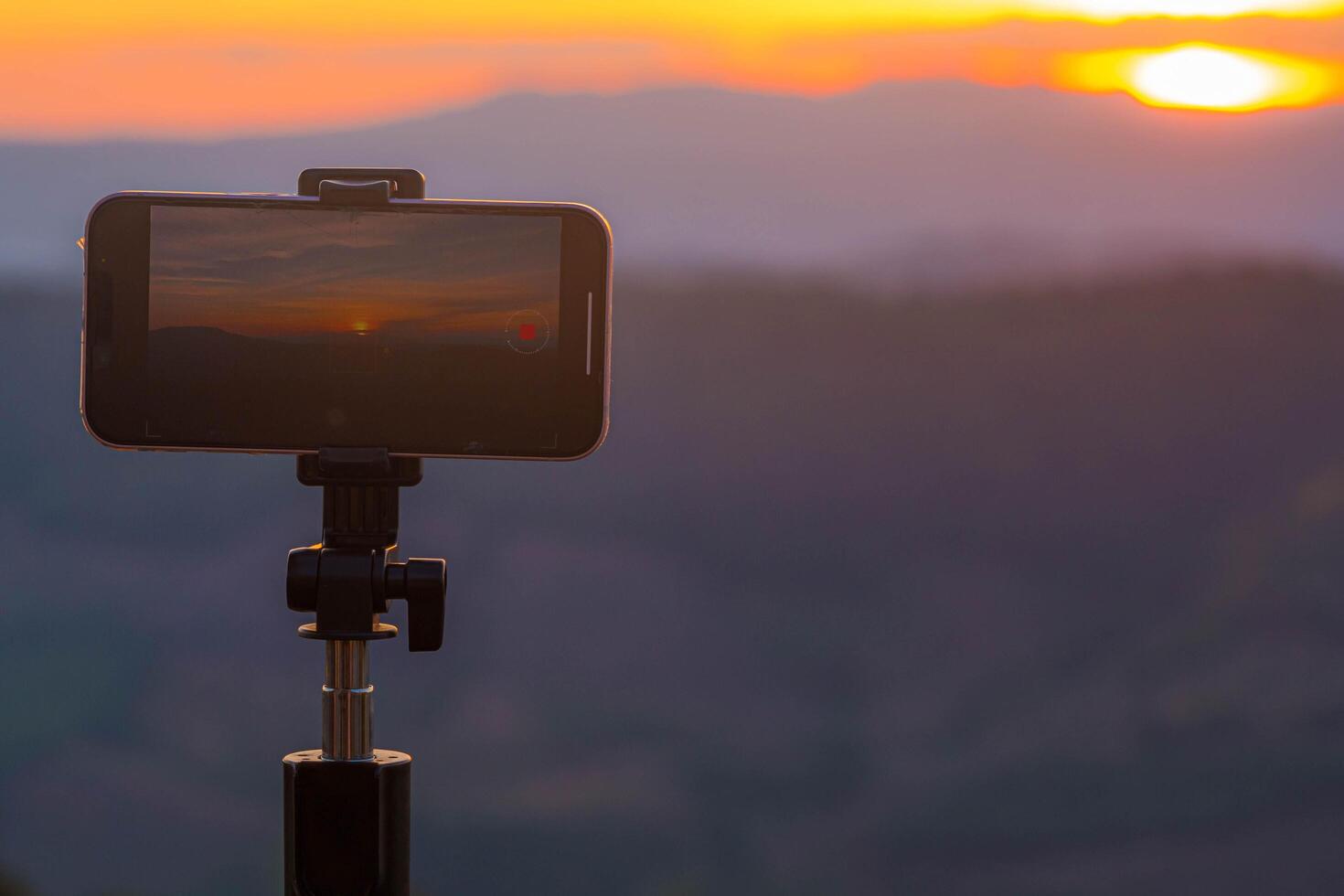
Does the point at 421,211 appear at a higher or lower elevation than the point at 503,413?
higher

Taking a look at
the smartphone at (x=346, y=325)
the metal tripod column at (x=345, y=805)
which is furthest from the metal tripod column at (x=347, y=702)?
the smartphone at (x=346, y=325)

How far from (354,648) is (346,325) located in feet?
0.75

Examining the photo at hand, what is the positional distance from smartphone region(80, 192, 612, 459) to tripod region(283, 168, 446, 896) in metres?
0.03

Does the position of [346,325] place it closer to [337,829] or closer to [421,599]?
[421,599]

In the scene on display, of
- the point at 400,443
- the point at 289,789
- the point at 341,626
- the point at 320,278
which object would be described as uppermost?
the point at 320,278

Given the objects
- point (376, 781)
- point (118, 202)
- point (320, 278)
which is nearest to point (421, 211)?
point (320, 278)

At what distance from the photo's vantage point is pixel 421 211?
3.28ft

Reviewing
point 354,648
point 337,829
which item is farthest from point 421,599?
point 337,829

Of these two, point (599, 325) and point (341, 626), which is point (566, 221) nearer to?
point (599, 325)

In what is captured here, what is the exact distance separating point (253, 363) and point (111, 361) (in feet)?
0.30

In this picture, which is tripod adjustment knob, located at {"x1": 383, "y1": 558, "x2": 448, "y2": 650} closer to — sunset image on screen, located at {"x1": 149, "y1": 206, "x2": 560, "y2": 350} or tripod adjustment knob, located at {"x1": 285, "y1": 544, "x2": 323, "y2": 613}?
tripod adjustment knob, located at {"x1": 285, "y1": 544, "x2": 323, "y2": 613}

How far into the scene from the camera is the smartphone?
3.24ft

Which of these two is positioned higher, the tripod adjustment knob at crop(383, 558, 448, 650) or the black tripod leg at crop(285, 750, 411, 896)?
the tripod adjustment knob at crop(383, 558, 448, 650)

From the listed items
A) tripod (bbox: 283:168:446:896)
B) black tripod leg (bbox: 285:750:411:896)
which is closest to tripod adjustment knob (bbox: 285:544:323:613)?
tripod (bbox: 283:168:446:896)
